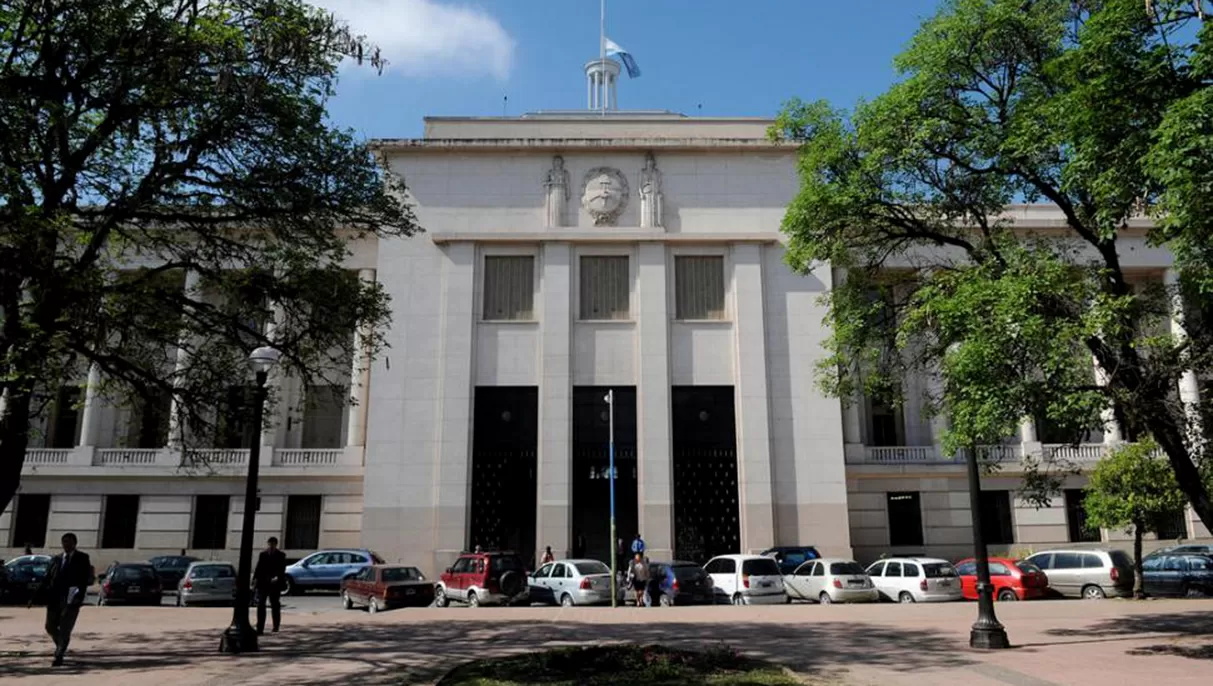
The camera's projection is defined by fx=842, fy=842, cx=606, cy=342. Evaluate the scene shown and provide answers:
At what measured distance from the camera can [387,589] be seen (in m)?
23.2

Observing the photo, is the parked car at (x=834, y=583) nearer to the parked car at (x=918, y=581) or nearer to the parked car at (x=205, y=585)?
the parked car at (x=918, y=581)

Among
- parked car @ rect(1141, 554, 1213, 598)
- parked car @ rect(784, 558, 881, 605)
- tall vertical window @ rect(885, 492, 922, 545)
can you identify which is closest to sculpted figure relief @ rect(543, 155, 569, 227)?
parked car @ rect(784, 558, 881, 605)

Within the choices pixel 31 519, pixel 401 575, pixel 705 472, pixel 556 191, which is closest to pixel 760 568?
pixel 705 472

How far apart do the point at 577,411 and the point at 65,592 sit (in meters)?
22.7

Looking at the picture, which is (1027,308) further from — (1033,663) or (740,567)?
(740,567)

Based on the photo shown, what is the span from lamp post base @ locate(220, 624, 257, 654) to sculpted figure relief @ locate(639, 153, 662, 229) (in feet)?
81.1

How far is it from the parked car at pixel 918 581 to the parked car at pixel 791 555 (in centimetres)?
355

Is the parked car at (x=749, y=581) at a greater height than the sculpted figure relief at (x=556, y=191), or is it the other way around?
the sculpted figure relief at (x=556, y=191)

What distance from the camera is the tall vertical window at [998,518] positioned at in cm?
3747

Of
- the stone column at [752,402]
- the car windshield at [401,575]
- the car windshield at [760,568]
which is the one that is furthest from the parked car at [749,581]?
the car windshield at [401,575]

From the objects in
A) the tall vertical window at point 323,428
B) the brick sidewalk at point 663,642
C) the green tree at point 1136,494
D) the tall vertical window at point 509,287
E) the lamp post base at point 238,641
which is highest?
the tall vertical window at point 509,287

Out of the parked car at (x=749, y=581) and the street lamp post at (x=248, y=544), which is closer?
the street lamp post at (x=248, y=544)

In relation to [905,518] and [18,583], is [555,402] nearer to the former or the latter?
[905,518]

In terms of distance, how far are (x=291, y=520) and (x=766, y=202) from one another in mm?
24693
